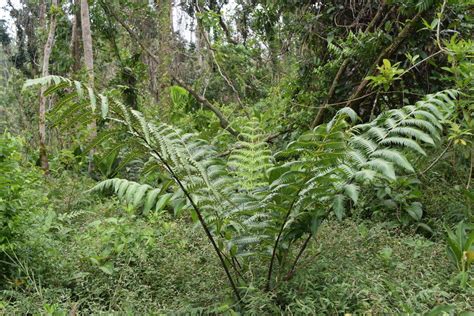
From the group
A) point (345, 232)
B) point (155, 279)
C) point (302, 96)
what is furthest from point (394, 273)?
point (302, 96)

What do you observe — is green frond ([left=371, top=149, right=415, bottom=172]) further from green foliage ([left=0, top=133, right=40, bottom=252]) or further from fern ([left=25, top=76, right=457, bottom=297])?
green foliage ([left=0, top=133, right=40, bottom=252])

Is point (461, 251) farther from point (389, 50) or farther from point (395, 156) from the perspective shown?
point (389, 50)

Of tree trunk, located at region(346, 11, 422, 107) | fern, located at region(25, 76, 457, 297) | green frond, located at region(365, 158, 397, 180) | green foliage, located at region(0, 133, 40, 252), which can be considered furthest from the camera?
tree trunk, located at region(346, 11, 422, 107)

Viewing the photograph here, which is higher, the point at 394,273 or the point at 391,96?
the point at 391,96

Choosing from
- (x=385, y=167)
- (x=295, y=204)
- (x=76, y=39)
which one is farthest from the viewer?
(x=76, y=39)

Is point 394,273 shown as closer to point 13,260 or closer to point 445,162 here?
point 445,162

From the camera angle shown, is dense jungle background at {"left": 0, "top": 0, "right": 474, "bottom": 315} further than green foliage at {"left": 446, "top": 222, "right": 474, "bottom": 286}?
No

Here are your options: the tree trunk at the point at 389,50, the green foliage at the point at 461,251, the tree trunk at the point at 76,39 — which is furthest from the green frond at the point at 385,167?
the tree trunk at the point at 76,39

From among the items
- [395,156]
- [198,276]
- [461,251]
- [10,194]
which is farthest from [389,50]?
[10,194]

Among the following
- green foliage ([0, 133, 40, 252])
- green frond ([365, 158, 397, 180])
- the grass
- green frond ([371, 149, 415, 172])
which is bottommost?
the grass

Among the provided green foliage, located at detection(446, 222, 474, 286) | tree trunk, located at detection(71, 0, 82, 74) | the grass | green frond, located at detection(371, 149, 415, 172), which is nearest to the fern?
green frond, located at detection(371, 149, 415, 172)

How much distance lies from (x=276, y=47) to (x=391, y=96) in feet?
9.19

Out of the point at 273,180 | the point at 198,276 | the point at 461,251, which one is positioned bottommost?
the point at 198,276

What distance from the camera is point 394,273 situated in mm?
2539
